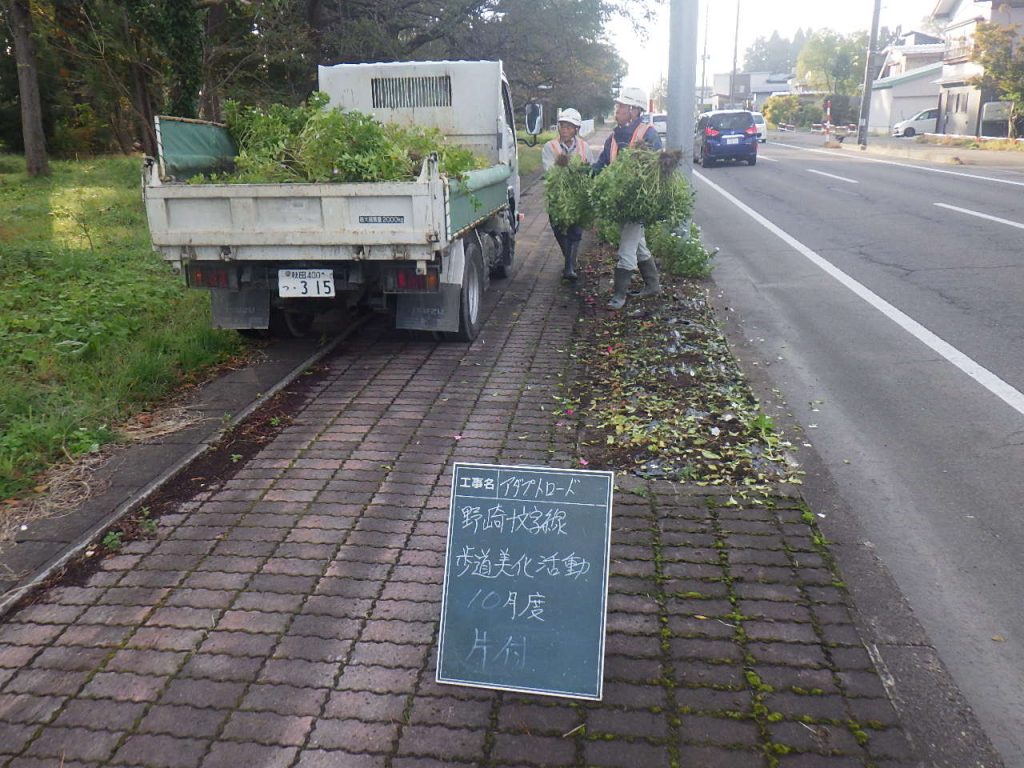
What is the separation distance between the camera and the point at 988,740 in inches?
117

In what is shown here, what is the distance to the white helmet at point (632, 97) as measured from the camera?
902cm

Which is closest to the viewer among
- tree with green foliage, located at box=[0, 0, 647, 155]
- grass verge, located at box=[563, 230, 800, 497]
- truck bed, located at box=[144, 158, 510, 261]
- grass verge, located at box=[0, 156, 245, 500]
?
grass verge, located at box=[563, 230, 800, 497]

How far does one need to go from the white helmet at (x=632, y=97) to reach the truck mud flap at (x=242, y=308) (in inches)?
165

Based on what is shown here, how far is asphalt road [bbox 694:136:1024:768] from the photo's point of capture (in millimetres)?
3660

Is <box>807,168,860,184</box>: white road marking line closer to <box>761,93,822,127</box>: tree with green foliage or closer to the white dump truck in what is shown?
the white dump truck

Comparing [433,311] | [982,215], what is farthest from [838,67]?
[433,311]

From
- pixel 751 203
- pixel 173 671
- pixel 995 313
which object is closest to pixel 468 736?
pixel 173 671

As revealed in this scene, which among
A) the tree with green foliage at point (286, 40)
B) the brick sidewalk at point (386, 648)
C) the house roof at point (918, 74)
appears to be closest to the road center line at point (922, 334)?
the brick sidewalk at point (386, 648)

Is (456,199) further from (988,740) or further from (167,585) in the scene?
(988,740)

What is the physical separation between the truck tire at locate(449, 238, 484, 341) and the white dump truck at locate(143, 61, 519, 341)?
0.01 m

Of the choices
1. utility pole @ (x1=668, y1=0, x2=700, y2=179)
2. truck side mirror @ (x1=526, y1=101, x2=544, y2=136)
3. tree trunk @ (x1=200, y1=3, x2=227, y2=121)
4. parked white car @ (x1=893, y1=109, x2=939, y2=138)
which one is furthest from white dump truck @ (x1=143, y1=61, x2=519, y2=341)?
parked white car @ (x1=893, y1=109, x2=939, y2=138)

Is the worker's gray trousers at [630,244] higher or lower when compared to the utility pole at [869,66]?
lower

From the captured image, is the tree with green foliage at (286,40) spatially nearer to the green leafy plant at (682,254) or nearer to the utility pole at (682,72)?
the utility pole at (682,72)

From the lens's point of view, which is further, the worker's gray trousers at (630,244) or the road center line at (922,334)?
the worker's gray trousers at (630,244)
